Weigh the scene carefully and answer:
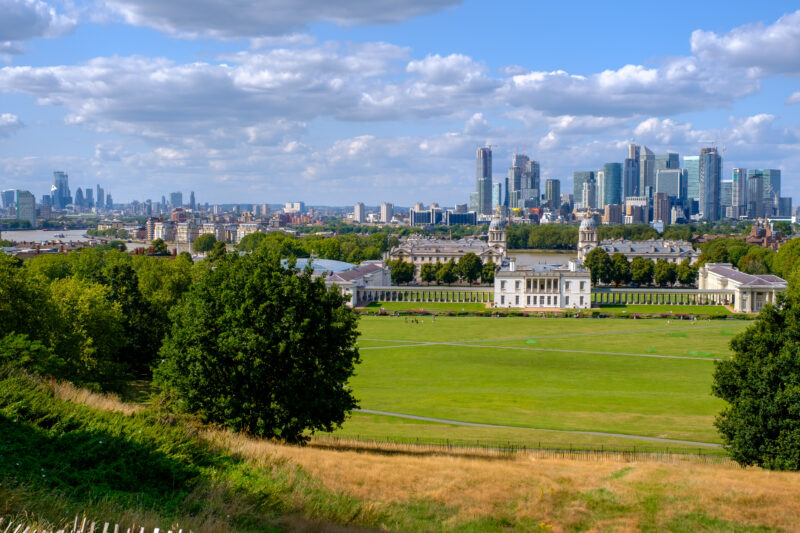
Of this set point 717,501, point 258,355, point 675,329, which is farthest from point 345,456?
point 675,329

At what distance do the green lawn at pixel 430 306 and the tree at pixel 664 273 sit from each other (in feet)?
120

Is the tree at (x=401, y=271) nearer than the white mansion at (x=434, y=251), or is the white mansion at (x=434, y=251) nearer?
the tree at (x=401, y=271)

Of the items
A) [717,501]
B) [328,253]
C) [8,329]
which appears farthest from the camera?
[328,253]

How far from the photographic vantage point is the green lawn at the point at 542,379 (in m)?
37.2

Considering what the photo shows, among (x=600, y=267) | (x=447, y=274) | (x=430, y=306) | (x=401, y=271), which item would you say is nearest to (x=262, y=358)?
(x=430, y=306)

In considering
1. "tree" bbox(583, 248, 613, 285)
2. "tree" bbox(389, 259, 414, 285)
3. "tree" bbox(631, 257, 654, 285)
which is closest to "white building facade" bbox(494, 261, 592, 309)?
"tree" bbox(583, 248, 613, 285)

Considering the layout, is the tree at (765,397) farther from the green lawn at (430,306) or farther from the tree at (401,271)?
the tree at (401,271)

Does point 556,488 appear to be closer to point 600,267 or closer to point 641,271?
point 600,267

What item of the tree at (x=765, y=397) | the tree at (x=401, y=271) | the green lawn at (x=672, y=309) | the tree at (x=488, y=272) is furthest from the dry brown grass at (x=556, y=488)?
the tree at (x=488, y=272)

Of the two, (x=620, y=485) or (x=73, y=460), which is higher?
(x=73, y=460)

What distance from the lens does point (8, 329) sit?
1468 inches

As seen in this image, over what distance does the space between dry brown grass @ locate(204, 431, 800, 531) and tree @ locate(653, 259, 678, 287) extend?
4204 inches

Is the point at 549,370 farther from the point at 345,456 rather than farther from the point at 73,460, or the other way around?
the point at 73,460

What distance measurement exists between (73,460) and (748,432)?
76.3 feet
